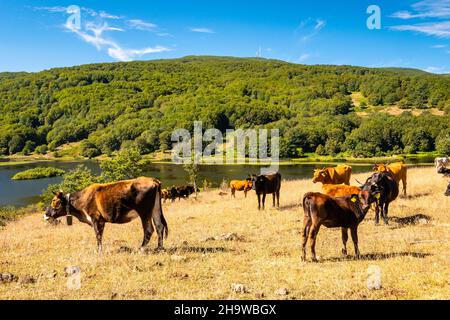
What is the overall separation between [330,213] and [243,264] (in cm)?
275

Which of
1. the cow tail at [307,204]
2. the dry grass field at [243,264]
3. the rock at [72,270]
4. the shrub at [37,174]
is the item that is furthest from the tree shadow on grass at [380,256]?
the shrub at [37,174]

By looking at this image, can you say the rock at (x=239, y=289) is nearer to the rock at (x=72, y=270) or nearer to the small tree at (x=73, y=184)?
the rock at (x=72, y=270)

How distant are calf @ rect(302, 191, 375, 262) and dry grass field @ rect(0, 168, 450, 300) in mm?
667

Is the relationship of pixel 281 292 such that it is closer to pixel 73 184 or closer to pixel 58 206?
pixel 58 206

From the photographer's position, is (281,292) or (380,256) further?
(380,256)

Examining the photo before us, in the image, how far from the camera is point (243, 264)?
10.6 m

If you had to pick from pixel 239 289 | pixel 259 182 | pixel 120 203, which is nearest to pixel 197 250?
pixel 120 203

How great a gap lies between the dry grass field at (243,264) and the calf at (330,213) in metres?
0.67

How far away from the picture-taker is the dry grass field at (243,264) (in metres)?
8.36

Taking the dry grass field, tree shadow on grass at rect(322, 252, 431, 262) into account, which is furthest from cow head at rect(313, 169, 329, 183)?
tree shadow on grass at rect(322, 252, 431, 262)

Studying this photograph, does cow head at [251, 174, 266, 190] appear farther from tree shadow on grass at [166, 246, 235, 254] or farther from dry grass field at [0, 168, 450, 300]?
tree shadow on grass at [166, 246, 235, 254]

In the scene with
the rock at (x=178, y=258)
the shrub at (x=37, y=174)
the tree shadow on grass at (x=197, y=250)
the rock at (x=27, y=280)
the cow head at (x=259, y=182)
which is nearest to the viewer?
the rock at (x=27, y=280)

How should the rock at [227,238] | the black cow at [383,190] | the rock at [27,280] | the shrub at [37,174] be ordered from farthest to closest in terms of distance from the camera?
the shrub at [37,174] → the black cow at [383,190] → the rock at [227,238] → the rock at [27,280]
